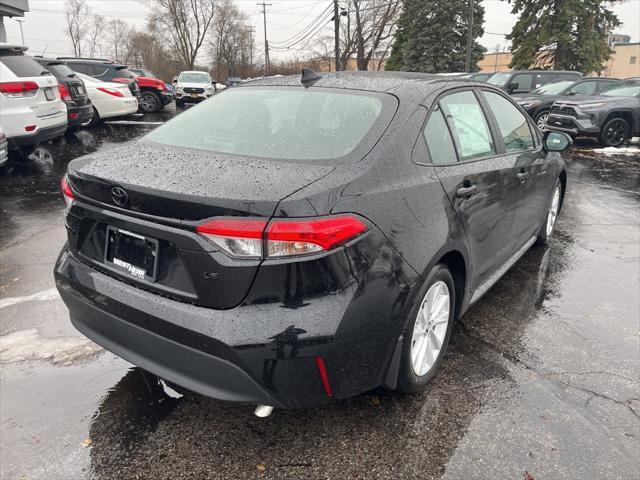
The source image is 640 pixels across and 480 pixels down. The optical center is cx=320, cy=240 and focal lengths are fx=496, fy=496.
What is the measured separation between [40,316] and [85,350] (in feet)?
2.20

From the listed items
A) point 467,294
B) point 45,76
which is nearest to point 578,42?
point 45,76

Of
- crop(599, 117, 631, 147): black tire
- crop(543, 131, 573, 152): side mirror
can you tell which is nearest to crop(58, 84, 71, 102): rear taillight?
crop(543, 131, 573, 152): side mirror

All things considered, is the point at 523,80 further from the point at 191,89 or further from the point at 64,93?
the point at 191,89

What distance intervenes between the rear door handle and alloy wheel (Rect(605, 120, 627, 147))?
10.8 metres

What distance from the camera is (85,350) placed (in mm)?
3004

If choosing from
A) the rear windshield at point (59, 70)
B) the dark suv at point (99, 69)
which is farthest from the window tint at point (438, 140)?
the dark suv at point (99, 69)

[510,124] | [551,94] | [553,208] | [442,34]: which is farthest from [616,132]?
[442,34]

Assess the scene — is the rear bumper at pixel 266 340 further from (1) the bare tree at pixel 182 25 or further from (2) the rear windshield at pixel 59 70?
(1) the bare tree at pixel 182 25

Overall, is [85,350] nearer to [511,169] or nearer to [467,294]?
[467,294]

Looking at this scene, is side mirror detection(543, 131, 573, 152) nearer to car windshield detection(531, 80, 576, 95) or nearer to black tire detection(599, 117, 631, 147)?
black tire detection(599, 117, 631, 147)

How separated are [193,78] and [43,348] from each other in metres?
24.5

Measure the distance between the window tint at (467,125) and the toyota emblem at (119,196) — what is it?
1.70 m

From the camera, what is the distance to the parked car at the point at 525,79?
1522 centimetres

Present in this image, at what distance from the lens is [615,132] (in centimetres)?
1165
